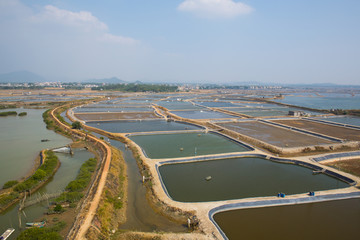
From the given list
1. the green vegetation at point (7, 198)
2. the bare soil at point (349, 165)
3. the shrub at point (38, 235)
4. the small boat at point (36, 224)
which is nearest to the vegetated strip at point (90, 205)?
the shrub at point (38, 235)

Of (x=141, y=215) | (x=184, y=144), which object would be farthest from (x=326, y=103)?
(x=141, y=215)

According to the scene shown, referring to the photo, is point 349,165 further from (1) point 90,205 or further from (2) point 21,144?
(2) point 21,144

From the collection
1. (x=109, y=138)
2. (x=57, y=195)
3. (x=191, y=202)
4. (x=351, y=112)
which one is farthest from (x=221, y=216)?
(x=351, y=112)

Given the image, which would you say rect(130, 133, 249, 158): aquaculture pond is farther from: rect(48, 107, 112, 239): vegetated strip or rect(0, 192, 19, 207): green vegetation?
rect(0, 192, 19, 207): green vegetation

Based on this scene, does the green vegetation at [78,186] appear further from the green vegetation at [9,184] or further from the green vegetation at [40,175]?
the green vegetation at [9,184]

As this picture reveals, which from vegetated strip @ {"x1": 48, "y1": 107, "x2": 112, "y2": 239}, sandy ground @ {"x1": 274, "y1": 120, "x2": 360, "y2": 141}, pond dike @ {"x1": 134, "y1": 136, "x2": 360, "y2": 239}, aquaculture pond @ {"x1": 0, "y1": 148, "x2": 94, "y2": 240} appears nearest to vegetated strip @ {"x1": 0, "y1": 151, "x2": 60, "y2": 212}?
aquaculture pond @ {"x1": 0, "y1": 148, "x2": 94, "y2": 240}

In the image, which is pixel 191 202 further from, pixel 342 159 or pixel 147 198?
pixel 342 159
